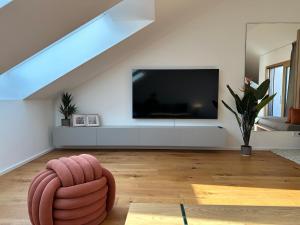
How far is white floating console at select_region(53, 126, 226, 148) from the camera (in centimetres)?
462

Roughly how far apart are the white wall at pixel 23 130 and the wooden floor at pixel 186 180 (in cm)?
19

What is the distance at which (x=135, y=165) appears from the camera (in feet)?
12.7

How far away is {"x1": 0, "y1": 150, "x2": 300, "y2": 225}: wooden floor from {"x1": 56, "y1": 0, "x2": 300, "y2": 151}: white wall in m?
0.68

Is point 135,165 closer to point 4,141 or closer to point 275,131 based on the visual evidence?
point 4,141

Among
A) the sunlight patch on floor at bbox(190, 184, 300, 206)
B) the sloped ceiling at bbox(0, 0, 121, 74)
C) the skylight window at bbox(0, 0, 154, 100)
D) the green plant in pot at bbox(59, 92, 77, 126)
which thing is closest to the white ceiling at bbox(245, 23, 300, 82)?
the skylight window at bbox(0, 0, 154, 100)

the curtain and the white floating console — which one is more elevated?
the curtain

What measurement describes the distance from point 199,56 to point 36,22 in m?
3.26

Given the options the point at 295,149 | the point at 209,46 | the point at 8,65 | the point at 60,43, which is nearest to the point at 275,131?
the point at 295,149

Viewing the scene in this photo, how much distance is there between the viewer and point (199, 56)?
16.0ft

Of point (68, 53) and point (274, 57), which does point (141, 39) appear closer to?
point (68, 53)

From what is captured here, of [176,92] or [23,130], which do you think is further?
[176,92]

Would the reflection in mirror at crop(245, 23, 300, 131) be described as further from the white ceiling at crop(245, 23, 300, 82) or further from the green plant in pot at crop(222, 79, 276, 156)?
the green plant in pot at crop(222, 79, 276, 156)

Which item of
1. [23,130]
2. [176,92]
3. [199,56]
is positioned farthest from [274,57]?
[23,130]

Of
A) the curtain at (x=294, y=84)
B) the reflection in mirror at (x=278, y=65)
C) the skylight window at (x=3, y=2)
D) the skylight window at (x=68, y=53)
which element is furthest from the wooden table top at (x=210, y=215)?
the curtain at (x=294, y=84)
